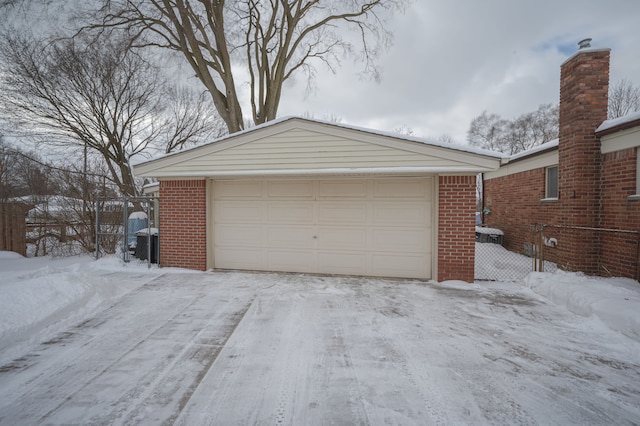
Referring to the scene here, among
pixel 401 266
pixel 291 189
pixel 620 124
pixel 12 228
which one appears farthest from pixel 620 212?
pixel 12 228

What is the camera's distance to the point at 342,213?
6.46 m

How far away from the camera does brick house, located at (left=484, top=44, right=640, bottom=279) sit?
18.6 feet

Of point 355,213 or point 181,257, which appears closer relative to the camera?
point 355,213

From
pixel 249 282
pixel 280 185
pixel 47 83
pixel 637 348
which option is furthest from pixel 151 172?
pixel 47 83

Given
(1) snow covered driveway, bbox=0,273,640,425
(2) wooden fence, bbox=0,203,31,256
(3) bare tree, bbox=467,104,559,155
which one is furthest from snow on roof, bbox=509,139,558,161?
(3) bare tree, bbox=467,104,559,155

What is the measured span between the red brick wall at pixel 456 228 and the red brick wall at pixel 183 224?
211 inches

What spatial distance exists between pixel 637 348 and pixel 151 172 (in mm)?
8731

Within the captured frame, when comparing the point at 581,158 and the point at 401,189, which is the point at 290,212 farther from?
the point at 581,158

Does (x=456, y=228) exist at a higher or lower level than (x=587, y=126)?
lower

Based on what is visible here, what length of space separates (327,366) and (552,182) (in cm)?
903

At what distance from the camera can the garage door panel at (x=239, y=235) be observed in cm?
683

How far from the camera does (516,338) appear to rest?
3.57 m

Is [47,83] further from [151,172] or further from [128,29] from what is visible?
[151,172]

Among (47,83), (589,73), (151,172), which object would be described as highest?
(47,83)
